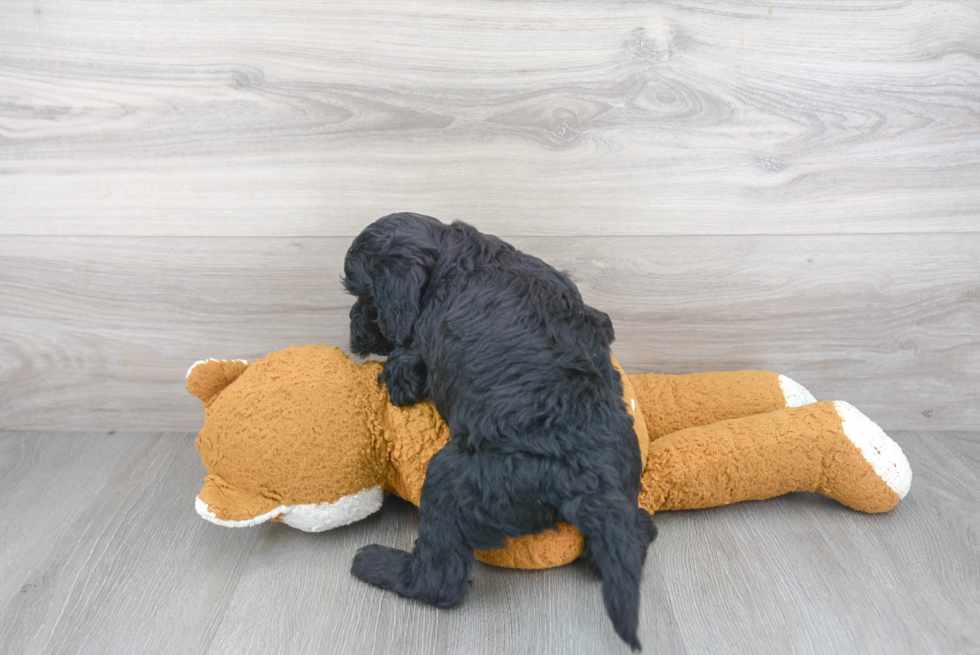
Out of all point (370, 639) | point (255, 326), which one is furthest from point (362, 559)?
point (255, 326)

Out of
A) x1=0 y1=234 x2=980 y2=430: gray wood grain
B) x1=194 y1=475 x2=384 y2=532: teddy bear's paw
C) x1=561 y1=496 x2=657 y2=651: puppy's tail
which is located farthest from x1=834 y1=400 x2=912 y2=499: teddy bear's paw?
x1=194 y1=475 x2=384 y2=532: teddy bear's paw

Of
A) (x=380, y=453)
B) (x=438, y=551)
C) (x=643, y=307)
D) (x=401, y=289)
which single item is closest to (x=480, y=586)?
(x=438, y=551)

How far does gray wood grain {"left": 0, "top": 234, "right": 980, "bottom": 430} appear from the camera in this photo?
1.22 meters

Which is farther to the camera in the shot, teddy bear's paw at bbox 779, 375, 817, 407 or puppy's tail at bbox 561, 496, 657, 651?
teddy bear's paw at bbox 779, 375, 817, 407

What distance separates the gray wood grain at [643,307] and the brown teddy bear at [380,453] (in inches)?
8.4

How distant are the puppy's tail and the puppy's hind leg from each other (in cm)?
14

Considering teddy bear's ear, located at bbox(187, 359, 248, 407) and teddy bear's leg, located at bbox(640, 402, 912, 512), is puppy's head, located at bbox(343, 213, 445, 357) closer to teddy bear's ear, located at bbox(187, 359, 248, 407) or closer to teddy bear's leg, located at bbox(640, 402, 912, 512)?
teddy bear's ear, located at bbox(187, 359, 248, 407)

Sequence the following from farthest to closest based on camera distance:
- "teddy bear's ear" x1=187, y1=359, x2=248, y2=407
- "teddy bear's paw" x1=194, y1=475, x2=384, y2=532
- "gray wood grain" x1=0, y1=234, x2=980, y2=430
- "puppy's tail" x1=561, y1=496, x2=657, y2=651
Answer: "gray wood grain" x1=0, y1=234, x2=980, y2=430 → "teddy bear's ear" x1=187, y1=359, x2=248, y2=407 → "teddy bear's paw" x1=194, y1=475, x2=384, y2=532 → "puppy's tail" x1=561, y1=496, x2=657, y2=651

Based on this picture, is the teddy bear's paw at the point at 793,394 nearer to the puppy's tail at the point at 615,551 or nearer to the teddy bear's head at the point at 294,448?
the puppy's tail at the point at 615,551

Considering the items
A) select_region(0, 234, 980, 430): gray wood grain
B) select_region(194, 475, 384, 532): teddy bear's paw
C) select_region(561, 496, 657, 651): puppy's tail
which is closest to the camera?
select_region(561, 496, 657, 651): puppy's tail

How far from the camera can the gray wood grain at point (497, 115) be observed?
3.70ft

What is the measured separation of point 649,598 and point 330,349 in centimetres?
59

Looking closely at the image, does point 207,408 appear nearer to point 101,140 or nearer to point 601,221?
point 101,140

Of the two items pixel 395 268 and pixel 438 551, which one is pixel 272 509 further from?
pixel 395 268
